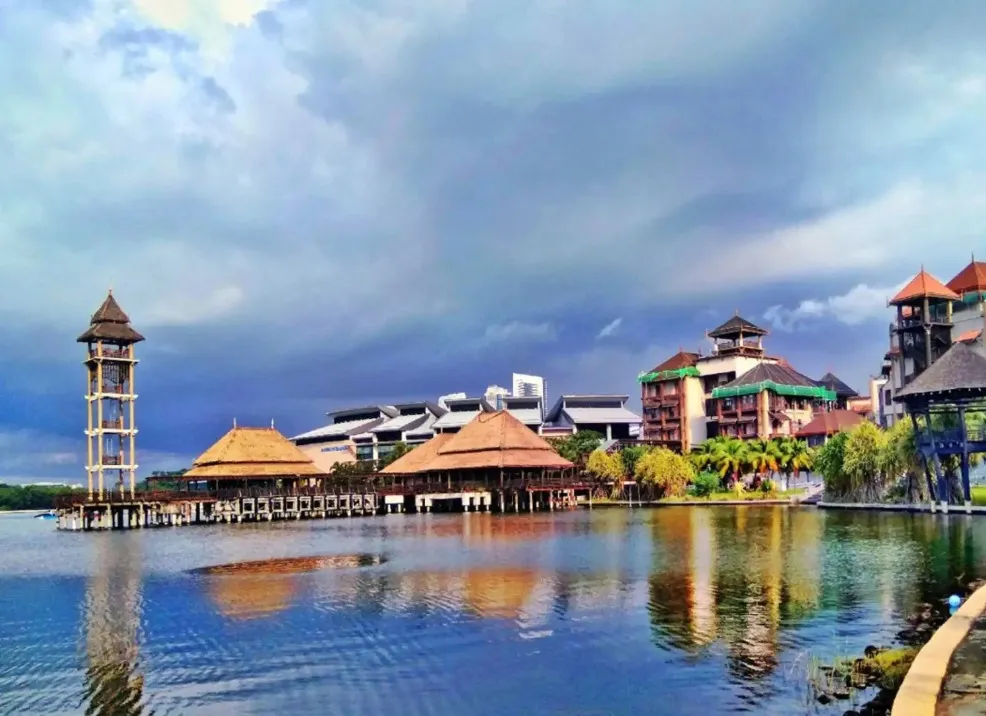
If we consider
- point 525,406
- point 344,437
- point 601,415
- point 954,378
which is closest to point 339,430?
point 344,437

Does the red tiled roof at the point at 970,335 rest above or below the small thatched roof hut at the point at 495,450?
above

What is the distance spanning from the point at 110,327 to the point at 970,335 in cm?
6719

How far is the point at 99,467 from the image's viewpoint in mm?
67438

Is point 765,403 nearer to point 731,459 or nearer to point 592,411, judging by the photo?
point 731,459

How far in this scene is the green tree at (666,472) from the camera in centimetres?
7812

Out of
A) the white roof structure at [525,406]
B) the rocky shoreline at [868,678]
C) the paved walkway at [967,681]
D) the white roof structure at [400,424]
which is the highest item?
the white roof structure at [525,406]

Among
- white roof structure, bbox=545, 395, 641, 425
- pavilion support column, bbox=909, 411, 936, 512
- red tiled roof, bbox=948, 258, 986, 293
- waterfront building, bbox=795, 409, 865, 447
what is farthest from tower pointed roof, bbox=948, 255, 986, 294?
white roof structure, bbox=545, 395, 641, 425

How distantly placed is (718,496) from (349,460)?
53.5 metres

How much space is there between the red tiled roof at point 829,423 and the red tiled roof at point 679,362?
54.1ft

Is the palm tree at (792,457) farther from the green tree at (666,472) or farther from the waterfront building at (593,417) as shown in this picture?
the waterfront building at (593,417)

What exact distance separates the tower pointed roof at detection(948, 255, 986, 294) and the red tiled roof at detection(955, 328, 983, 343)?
398cm

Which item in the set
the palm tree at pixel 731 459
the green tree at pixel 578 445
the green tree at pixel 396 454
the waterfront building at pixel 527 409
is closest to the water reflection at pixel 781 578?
the palm tree at pixel 731 459

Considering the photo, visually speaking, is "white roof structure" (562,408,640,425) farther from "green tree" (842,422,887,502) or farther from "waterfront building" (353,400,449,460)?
"green tree" (842,422,887,502)

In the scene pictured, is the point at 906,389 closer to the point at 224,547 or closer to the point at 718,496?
the point at 718,496
